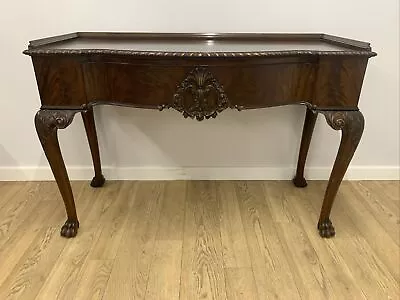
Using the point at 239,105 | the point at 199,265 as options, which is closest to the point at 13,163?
the point at 199,265

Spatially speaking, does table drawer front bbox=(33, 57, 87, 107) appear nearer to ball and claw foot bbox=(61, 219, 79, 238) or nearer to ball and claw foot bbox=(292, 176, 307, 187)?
ball and claw foot bbox=(61, 219, 79, 238)

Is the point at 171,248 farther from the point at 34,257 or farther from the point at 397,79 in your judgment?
the point at 397,79

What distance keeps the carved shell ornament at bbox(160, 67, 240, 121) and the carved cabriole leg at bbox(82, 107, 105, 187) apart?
1.91 ft

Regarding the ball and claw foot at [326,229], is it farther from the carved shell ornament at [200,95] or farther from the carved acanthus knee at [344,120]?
the carved shell ornament at [200,95]

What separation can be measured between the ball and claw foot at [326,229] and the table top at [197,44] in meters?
0.67

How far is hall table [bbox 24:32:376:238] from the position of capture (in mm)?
1173

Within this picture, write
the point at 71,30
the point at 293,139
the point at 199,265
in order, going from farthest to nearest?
1. the point at 293,139
2. the point at 71,30
3. the point at 199,265

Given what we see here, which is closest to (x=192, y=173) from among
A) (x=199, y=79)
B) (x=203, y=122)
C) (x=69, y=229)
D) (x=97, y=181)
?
(x=203, y=122)

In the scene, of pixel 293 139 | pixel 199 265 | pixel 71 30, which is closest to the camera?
pixel 199 265

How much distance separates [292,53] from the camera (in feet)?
3.83

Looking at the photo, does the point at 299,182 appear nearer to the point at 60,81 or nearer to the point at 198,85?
the point at 198,85

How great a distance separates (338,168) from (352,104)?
0.25m

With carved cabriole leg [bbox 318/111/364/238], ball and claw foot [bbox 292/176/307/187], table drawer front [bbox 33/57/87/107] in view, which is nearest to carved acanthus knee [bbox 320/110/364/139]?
carved cabriole leg [bbox 318/111/364/238]

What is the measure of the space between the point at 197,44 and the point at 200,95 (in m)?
0.29
